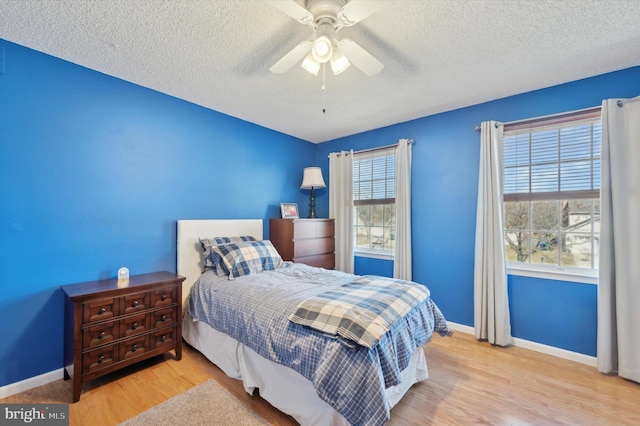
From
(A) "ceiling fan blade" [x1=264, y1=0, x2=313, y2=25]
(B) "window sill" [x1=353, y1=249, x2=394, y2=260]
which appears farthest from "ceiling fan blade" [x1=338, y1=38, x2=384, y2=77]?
(B) "window sill" [x1=353, y1=249, x2=394, y2=260]

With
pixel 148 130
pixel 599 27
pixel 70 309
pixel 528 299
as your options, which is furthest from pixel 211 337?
pixel 599 27

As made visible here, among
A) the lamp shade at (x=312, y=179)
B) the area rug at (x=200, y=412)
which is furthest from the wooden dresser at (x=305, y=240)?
the area rug at (x=200, y=412)

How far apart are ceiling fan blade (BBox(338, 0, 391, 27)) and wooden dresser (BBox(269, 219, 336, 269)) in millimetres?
2378

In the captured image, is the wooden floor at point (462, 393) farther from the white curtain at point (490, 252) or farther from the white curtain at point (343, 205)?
the white curtain at point (343, 205)

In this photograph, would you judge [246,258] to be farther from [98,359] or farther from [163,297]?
[98,359]

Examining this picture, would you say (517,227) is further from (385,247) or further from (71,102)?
(71,102)

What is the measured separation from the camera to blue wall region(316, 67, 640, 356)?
93.0 inches

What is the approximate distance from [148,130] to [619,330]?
4421mm

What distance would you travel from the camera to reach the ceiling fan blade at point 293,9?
4.17ft

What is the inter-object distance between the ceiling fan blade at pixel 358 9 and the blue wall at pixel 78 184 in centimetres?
212

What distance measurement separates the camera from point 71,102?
7.04ft

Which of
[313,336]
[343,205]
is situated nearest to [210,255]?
[313,336]

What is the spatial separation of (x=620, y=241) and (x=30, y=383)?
15.2 ft

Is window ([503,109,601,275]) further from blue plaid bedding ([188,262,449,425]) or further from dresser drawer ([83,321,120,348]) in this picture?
dresser drawer ([83,321,120,348])
